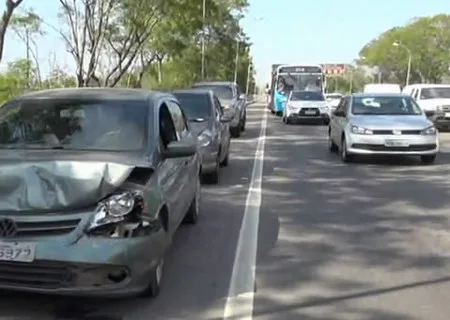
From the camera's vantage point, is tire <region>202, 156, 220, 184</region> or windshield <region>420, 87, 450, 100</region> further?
windshield <region>420, 87, 450, 100</region>

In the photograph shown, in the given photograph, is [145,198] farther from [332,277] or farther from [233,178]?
[233,178]

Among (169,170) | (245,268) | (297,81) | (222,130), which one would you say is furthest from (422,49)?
(169,170)

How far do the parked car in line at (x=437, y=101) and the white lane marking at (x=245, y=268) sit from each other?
16884 mm

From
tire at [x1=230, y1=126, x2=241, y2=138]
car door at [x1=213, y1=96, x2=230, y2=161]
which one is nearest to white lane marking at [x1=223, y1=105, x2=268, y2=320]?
car door at [x1=213, y1=96, x2=230, y2=161]

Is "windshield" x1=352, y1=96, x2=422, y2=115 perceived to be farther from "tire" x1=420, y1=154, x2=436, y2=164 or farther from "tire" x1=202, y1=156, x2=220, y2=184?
"tire" x1=202, y1=156, x2=220, y2=184

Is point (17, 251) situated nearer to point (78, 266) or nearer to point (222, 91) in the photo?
point (78, 266)

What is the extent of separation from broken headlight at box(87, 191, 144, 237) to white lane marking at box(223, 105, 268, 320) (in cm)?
93

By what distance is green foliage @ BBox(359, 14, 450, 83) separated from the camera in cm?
8356

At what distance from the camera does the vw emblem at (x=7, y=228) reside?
4.61 metres

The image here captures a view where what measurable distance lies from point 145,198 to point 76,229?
0.57m

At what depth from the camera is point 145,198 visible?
4.94 meters

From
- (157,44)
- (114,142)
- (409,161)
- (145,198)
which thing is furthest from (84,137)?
(157,44)

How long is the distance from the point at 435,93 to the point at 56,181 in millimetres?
23678

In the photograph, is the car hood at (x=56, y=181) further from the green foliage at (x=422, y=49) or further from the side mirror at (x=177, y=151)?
the green foliage at (x=422, y=49)
